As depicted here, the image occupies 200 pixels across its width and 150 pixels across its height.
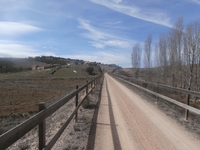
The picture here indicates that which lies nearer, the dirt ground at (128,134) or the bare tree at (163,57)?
the dirt ground at (128,134)

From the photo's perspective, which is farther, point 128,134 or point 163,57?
point 163,57

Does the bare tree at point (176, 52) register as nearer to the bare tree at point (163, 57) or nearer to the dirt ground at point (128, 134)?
the bare tree at point (163, 57)

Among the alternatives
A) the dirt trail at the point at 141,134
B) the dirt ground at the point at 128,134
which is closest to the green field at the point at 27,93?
the dirt ground at the point at 128,134

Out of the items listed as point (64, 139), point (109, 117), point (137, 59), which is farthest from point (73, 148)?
point (137, 59)

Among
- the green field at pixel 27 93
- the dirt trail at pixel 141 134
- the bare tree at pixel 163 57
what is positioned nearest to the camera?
the dirt trail at pixel 141 134

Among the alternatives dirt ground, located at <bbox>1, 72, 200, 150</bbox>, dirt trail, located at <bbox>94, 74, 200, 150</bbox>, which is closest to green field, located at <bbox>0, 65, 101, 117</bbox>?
dirt ground, located at <bbox>1, 72, 200, 150</bbox>

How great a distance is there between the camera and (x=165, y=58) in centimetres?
4984

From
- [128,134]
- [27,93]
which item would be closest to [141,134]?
[128,134]

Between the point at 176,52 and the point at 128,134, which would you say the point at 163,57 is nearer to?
the point at 176,52

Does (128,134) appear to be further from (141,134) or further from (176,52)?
(176,52)

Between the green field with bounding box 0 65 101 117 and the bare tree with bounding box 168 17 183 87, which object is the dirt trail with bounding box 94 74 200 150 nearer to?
the green field with bounding box 0 65 101 117

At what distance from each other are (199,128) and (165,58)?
4491 centimetres

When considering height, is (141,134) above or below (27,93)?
above

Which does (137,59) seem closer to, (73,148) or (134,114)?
(134,114)
